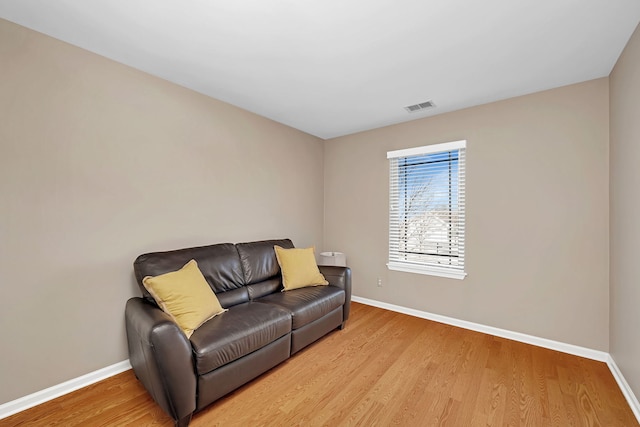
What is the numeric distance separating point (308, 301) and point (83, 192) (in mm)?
2058

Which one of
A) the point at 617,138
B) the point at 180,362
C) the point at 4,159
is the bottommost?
the point at 180,362

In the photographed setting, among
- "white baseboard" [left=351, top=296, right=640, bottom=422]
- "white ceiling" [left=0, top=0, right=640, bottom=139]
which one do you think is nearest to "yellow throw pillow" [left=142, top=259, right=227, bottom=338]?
"white ceiling" [left=0, top=0, right=640, bottom=139]

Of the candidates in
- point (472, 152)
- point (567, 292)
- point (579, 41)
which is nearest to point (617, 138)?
point (579, 41)

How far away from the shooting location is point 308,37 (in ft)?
6.25

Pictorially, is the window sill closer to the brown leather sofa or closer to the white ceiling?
the brown leather sofa

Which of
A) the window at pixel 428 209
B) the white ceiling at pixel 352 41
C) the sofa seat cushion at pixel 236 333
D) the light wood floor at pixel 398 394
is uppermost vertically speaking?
the white ceiling at pixel 352 41

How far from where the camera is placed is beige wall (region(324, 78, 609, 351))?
2.45 m

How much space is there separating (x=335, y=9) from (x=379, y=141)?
2350 mm

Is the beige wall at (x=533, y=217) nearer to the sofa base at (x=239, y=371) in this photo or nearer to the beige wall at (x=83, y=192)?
the sofa base at (x=239, y=371)

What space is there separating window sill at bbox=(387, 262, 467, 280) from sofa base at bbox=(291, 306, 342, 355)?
1118mm

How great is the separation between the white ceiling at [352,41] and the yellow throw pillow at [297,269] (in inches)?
69.0

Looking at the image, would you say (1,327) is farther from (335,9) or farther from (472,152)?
(472,152)

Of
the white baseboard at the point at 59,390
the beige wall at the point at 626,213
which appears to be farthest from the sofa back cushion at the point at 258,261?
the beige wall at the point at 626,213

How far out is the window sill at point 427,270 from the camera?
3.17 m
